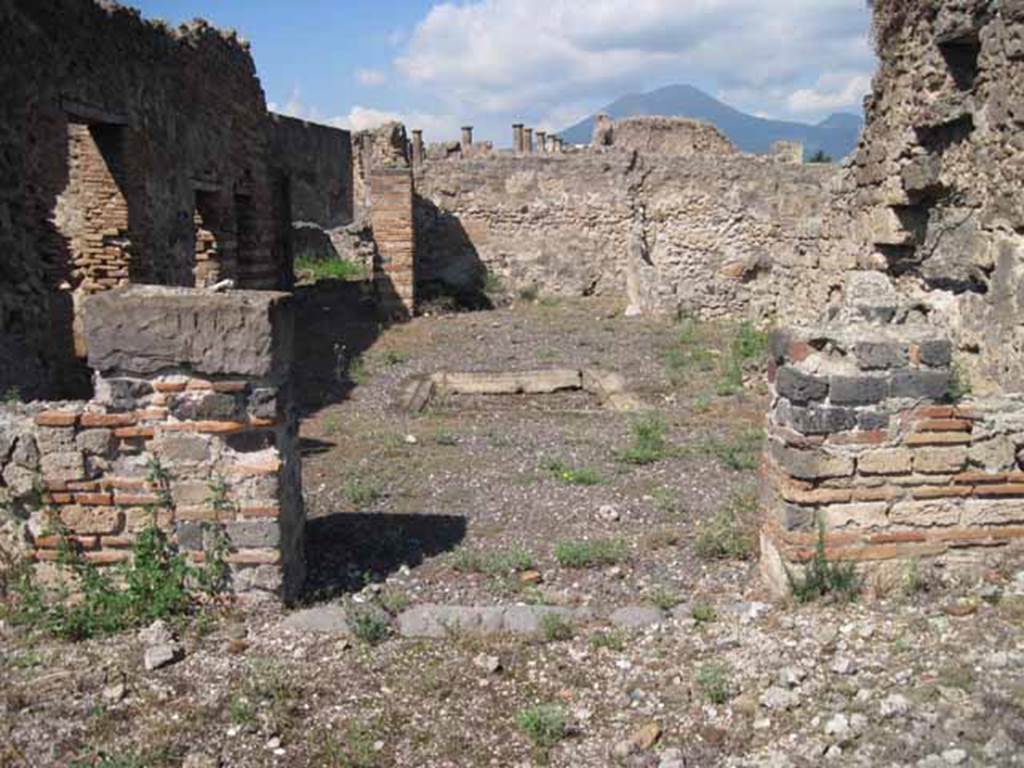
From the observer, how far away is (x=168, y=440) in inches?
176

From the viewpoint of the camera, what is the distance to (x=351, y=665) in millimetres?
4117

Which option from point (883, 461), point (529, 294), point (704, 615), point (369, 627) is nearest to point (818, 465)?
point (883, 461)

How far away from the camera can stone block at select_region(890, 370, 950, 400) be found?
4391mm

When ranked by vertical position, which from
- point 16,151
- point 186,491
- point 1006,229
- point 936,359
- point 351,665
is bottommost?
point 351,665

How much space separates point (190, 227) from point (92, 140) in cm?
Result: 230

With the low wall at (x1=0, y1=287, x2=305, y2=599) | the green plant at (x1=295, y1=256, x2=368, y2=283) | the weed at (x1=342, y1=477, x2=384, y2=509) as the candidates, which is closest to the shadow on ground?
the weed at (x1=342, y1=477, x2=384, y2=509)

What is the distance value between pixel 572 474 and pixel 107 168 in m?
6.32

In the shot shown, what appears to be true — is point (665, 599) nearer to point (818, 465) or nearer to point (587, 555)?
point (587, 555)

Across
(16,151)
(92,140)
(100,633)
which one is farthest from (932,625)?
(92,140)

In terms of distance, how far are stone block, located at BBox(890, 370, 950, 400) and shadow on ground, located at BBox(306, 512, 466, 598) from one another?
8.74ft

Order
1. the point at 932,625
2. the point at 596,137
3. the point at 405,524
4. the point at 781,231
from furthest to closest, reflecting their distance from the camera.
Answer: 1. the point at 596,137
2. the point at 781,231
3. the point at 405,524
4. the point at 932,625

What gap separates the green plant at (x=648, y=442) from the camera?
740 centimetres

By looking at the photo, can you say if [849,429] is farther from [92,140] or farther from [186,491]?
[92,140]

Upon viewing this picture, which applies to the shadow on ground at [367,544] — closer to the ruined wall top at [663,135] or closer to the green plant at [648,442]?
the green plant at [648,442]
